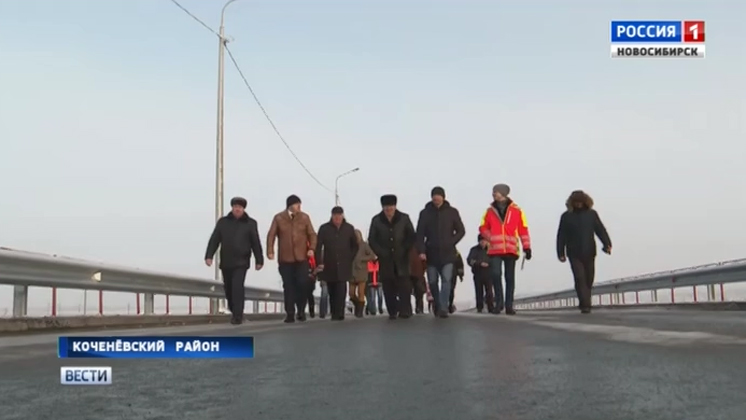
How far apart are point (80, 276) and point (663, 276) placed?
40.7 ft

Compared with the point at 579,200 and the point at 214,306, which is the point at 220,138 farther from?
the point at 579,200

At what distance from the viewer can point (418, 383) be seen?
Result: 15.4ft

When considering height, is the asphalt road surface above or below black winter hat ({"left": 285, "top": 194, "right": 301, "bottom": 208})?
below

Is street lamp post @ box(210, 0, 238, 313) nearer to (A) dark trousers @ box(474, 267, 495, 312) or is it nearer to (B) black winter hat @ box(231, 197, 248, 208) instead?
(A) dark trousers @ box(474, 267, 495, 312)

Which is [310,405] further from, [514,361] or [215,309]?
[215,309]

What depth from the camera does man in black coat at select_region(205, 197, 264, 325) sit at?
13609 mm

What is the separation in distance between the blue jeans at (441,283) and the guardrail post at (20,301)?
18.8 ft

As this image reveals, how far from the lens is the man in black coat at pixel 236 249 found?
44.7 feet

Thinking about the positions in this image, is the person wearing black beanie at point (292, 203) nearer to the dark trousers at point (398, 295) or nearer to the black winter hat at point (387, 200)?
the black winter hat at point (387, 200)

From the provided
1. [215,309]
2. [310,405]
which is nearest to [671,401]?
[310,405]

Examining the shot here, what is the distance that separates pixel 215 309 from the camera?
1967 cm

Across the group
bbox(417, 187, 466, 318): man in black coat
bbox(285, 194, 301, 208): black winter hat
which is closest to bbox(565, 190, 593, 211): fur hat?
bbox(417, 187, 466, 318): man in black coat

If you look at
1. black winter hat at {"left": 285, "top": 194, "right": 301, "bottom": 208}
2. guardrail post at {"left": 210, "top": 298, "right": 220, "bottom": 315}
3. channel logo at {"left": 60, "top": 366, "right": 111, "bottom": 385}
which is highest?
black winter hat at {"left": 285, "top": 194, "right": 301, "bottom": 208}

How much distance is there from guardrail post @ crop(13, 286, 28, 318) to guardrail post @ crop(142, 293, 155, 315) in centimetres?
317
